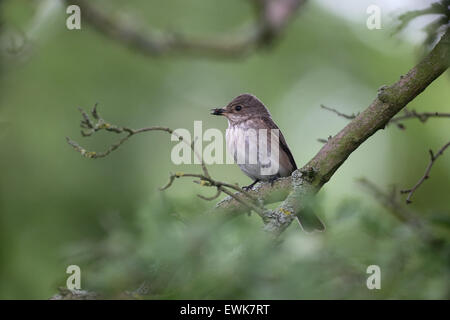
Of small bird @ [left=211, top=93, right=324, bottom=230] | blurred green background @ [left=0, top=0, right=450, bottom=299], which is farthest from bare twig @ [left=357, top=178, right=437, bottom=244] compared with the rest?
small bird @ [left=211, top=93, right=324, bottom=230]

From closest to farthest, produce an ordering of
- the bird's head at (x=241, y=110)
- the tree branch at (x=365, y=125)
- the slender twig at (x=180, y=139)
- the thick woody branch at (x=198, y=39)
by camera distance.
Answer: the slender twig at (x=180, y=139) < the tree branch at (x=365, y=125) < the bird's head at (x=241, y=110) < the thick woody branch at (x=198, y=39)

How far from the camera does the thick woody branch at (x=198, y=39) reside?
6680mm

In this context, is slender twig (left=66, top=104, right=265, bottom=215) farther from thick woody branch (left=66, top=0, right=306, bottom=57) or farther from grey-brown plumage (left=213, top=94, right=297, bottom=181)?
thick woody branch (left=66, top=0, right=306, bottom=57)

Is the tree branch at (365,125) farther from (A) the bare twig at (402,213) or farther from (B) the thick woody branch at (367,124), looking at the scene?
(A) the bare twig at (402,213)

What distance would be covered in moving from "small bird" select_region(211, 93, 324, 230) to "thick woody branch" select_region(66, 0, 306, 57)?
1.52 meters

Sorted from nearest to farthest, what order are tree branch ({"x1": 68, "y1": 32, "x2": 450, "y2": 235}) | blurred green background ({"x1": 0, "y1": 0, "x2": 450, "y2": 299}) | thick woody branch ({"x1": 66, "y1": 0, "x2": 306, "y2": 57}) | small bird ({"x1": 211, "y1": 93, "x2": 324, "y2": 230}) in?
blurred green background ({"x1": 0, "y1": 0, "x2": 450, "y2": 299}), tree branch ({"x1": 68, "y1": 32, "x2": 450, "y2": 235}), small bird ({"x1": 211, "y1": 93, "x2": 324, "y2": 230}), thick woody branch ({"x1": 66, "y1": 0, "x2": 306, "y2": 57})

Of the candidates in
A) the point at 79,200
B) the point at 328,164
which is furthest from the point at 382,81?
the point at 328,164

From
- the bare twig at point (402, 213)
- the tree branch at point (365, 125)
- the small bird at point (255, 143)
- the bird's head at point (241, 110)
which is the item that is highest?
the bird's head at point (241, 110)

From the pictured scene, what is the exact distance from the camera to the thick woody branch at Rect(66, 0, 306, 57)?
6.68 metres

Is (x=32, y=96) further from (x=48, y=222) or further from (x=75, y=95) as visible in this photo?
(x=48, y=222)

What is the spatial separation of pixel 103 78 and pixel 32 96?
1.38 m

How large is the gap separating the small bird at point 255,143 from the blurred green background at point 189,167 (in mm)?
783

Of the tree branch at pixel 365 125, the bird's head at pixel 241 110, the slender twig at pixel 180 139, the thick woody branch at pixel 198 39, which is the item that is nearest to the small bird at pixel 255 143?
the bird's head at pixel 241 110
